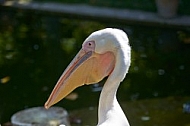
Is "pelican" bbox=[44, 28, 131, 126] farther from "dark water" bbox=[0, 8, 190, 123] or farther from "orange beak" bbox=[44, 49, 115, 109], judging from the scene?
"dark water" bbox=[0, 8, 190, 123]

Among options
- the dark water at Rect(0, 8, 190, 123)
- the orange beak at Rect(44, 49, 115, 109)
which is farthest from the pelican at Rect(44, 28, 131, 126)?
the dark water at Rect(0, 8, 190, 123)

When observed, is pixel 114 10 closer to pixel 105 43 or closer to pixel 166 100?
pixel 166 100

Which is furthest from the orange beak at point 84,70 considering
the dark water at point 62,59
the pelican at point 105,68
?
the dark water at point 62,59

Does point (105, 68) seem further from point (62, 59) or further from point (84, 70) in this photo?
point (62, 59)

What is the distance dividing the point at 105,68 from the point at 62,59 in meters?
4.77

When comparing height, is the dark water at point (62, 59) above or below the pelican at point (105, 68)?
below

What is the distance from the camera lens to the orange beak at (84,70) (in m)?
3.05

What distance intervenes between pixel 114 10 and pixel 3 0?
2.10 meters

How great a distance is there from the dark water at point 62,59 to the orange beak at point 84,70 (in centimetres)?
269

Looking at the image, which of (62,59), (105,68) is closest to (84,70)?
(105,68)

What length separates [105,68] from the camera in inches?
121

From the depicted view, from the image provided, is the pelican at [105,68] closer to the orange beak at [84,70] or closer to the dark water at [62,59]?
the orange beak at [84,70]

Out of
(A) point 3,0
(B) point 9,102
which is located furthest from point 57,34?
(B) point 9,102

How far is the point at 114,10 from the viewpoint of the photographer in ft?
32.2
